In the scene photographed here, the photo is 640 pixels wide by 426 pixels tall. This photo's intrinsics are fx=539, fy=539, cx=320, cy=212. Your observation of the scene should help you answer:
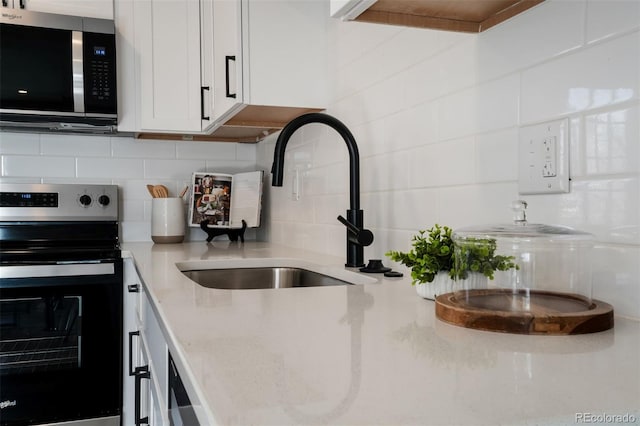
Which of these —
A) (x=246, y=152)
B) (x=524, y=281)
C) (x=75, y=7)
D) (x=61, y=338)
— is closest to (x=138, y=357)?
(x=61, y=338)

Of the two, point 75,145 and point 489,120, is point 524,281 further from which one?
point 75,145

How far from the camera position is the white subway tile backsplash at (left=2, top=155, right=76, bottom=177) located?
2.52 meters

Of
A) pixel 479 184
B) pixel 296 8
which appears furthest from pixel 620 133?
pixel 296 8

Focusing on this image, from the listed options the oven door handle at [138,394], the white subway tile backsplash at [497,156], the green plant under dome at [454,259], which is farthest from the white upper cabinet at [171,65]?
the green plant under dome at [454,259]

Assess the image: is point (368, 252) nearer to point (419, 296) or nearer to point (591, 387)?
point (419, 296)

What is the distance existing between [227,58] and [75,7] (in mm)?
996

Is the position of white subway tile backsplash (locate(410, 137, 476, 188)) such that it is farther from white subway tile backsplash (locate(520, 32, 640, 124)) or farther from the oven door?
the oven door

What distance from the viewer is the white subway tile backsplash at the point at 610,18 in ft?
2.50

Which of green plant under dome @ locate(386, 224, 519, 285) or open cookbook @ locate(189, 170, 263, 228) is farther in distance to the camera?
open cookbook @ locate(189, 170, 263, 228)

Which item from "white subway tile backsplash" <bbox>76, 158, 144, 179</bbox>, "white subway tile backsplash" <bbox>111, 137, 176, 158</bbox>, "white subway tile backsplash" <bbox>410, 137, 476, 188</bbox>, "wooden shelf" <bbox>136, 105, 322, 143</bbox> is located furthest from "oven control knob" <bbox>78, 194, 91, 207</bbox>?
"white subway tile backsplash" <bbox>410, 137, 476, 188</bbox>

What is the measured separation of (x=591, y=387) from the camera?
1.60 feet

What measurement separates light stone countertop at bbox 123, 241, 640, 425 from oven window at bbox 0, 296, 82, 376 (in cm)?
134

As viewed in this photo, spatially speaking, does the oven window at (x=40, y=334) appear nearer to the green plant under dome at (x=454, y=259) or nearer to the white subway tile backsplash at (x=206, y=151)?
the white subway tile backsplash at (x=206, y=151)

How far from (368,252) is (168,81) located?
1.45 m
